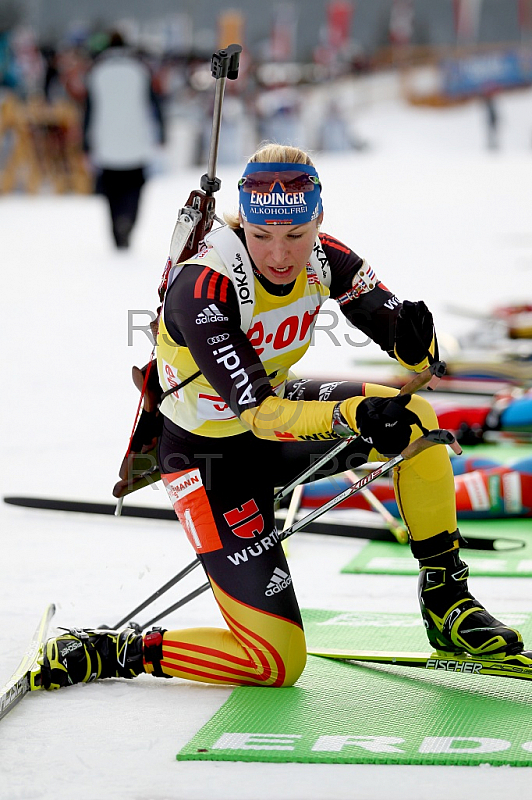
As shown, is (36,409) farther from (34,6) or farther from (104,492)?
(34,6)

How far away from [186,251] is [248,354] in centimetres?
58

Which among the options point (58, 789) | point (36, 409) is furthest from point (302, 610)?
point (36, 409)

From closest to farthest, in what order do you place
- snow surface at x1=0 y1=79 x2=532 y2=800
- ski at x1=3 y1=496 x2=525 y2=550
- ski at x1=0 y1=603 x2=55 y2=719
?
snow surface at x1=0 y1=79 x2=532 y2=800 → ski at x1=0 y1=603 x2=55 y2=719 → ski at x1=3 y1=496 x2=525 y2=550

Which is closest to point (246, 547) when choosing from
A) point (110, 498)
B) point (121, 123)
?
point (110, 498)

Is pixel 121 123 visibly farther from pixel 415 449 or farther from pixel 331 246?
pixel 415 449

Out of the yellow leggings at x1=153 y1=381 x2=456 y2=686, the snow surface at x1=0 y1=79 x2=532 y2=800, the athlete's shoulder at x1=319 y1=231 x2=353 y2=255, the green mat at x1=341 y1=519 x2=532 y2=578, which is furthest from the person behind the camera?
the green mat at x1=341 y1=519 x2=532 y2=578

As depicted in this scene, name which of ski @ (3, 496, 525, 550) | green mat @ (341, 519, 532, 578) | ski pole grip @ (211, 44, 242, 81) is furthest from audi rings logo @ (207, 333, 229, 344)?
ski @ (3, 496, 525, 550)

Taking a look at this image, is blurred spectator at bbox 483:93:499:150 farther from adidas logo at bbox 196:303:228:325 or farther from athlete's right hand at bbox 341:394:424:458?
athlete's right hand at bbox 341:394:424:458

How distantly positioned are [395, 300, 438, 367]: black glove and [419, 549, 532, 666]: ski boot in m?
0.51

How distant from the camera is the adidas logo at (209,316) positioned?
283 cm

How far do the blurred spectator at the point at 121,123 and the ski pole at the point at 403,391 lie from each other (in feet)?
28.5

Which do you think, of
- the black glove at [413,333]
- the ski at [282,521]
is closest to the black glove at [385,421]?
the black glove at [413,333]

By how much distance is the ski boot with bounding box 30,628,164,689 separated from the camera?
2.98 metres

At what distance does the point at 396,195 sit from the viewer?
18094 mm
